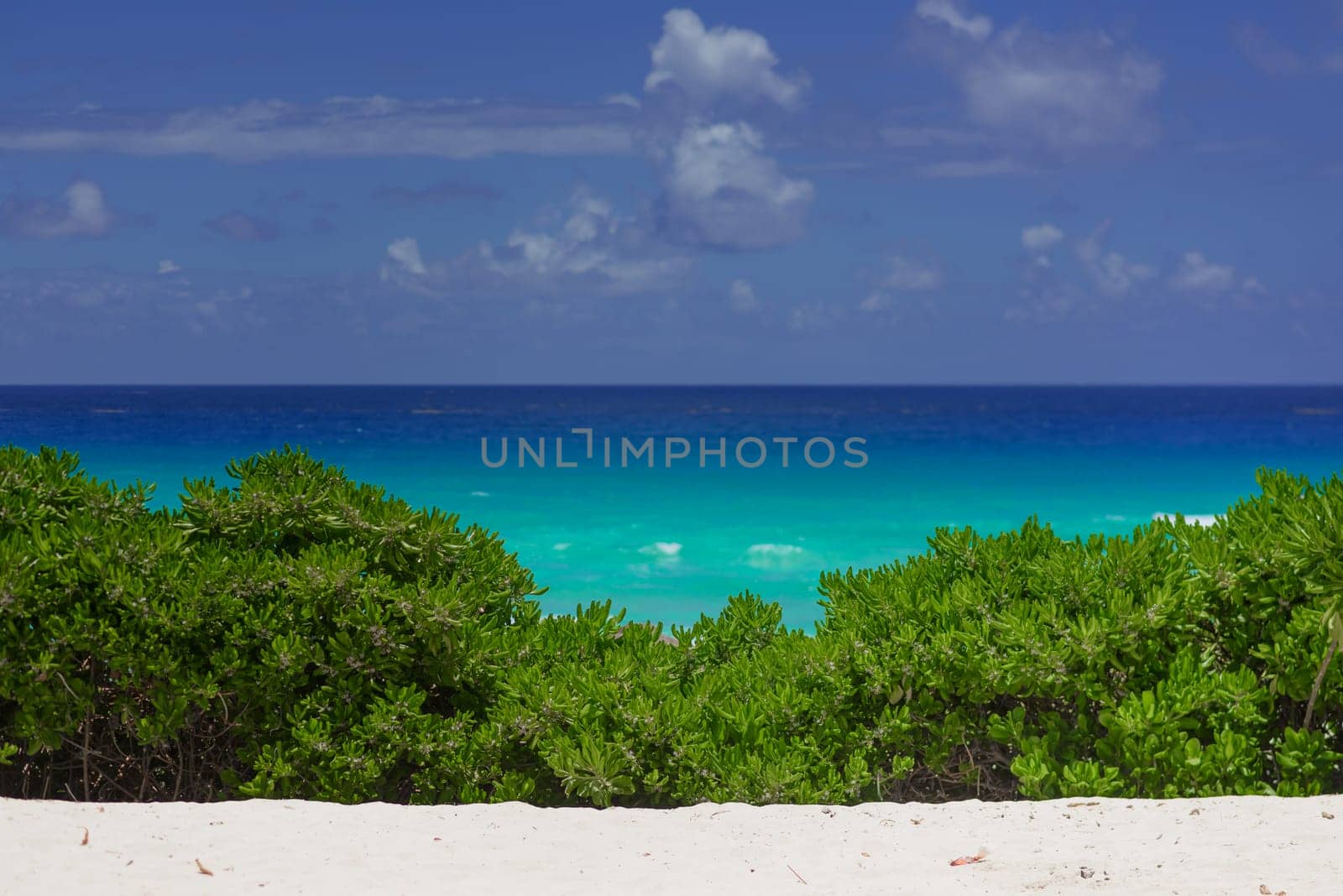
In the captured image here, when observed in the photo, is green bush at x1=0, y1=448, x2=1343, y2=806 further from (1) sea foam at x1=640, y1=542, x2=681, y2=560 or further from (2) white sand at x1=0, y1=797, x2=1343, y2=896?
(1) sea foam at x1=640, y1=542, x2=681, y2=560

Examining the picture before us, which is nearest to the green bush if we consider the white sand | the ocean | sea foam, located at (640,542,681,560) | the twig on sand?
the white sand

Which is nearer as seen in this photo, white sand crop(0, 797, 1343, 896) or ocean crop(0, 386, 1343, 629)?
white sand crop(0, 797, 1343, 896)

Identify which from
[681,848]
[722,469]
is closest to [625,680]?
[681,848]

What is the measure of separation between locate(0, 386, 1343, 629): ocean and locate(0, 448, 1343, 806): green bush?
11.7ft

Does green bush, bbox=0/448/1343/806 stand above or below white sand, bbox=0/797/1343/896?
above

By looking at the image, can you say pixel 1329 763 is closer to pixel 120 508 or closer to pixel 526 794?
pixel 526 794

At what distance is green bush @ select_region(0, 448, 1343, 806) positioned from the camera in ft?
15.7

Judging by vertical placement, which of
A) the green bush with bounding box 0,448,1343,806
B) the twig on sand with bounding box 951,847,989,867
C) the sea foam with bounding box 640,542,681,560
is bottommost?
the twig on sand with bounding box 951,847,989,867

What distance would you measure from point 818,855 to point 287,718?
8.52 ft

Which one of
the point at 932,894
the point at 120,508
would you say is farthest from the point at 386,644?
the point at 932,894

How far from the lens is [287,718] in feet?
16.6

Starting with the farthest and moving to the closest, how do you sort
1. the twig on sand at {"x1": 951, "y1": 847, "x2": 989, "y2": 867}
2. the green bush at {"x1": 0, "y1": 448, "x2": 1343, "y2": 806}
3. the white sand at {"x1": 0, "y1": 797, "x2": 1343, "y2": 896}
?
the green bush at {"x1": 0, "y1": 448, "x2": 1343, "y2": 806}, the twig on sand at {"x1": 951, "y1": 847, "x2": 989, "y2": 867}, the white sand at {"x1": 0, "y1": 797, "x2": 1343, "y2": 896}

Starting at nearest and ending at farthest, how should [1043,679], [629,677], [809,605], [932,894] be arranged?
[932,894] < [1043,679] < [629,677] < [809,605]

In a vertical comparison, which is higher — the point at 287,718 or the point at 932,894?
the point at 287,718
